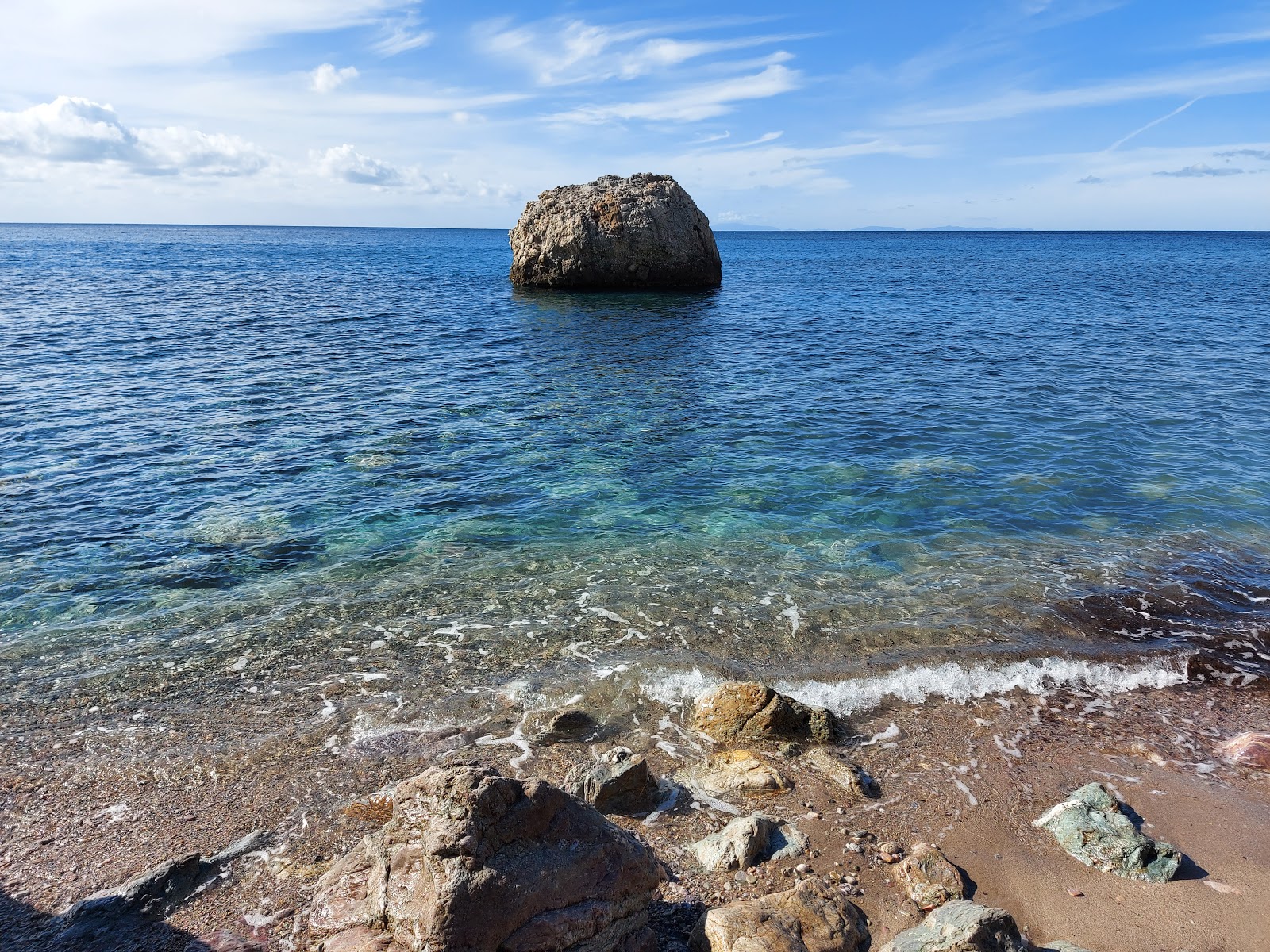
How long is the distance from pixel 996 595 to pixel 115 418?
20.5 metres

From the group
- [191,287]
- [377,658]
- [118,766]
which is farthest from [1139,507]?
[191,287]

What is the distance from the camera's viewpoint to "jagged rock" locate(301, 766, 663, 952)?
14.3ft

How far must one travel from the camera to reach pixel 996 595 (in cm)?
1098

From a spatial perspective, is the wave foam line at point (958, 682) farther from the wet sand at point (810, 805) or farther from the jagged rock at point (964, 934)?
the jagged rock at point (964, 934)

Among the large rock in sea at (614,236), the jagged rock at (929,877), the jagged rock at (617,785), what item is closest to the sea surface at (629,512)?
the jagged rock at (617,785)

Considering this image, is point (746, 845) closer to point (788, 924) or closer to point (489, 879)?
point (788, 924)

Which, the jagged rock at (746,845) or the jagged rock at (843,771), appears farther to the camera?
the jagged rock at (843,771)

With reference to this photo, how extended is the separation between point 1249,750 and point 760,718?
5.07 meters

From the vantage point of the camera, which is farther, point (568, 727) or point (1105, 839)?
point (568, 727)

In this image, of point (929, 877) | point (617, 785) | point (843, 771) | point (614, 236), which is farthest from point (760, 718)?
point (614, 236)

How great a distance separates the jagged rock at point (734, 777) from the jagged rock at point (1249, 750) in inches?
186

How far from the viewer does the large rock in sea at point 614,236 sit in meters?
44.2

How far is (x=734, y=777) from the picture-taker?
23.5ft

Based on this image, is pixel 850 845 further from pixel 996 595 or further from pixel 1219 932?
pixel 996 595
